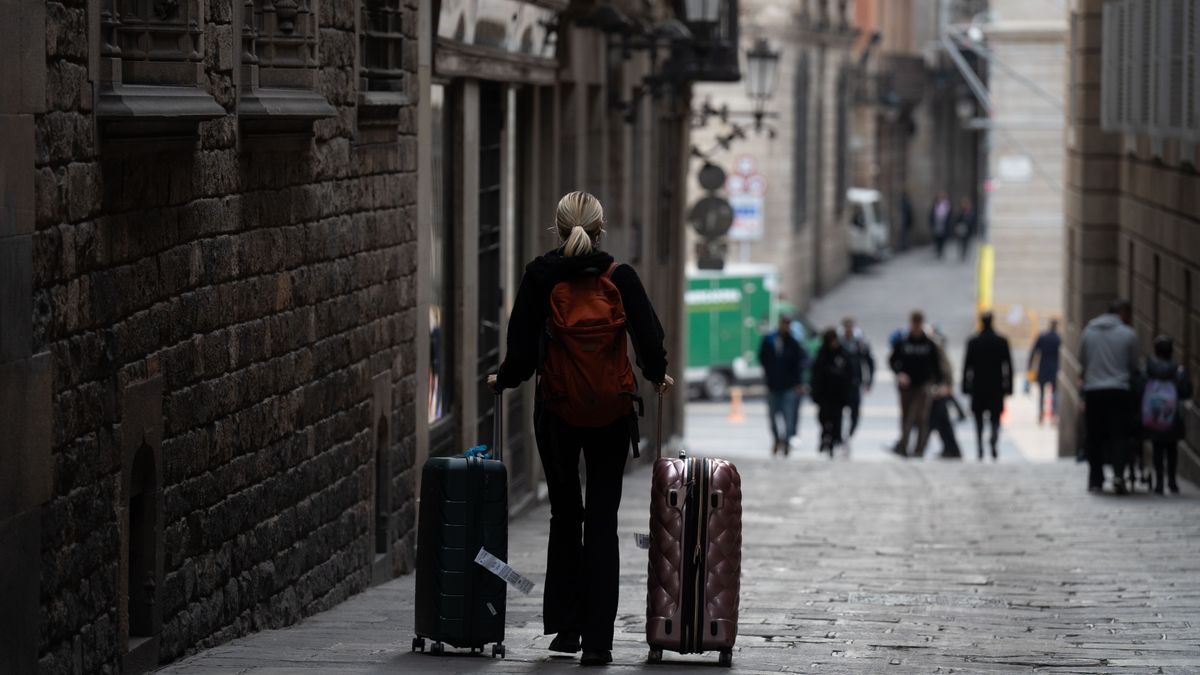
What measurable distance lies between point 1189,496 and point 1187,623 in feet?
28.0

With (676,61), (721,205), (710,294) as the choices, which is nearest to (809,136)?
(710,294)

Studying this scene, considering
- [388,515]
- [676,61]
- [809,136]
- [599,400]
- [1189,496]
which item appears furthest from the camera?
[809,136]

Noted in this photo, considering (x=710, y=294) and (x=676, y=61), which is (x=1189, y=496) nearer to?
(x=676, y=61)

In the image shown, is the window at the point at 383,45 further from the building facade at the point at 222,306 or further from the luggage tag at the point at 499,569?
the luggage tag at the point at 499,569

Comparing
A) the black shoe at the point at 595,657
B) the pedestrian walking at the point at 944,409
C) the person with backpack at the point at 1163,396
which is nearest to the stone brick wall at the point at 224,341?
the black shoe at the point at 595,657

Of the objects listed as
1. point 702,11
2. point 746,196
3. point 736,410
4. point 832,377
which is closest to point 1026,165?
point 746,196

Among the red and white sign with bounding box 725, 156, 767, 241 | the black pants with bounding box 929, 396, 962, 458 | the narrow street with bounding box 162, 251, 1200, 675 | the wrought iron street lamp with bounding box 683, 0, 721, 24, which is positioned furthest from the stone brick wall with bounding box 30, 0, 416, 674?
the red and white sign with bounding box 725, 156, 767, 241

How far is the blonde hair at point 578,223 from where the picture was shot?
780 cm

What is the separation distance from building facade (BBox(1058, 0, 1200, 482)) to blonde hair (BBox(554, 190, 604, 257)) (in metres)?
12.1

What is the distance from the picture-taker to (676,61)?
2394 cm

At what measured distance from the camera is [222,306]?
870cm

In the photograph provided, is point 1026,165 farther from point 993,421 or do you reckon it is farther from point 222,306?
point 222,306

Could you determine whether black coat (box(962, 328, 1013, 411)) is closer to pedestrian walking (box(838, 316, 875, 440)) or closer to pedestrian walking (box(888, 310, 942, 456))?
pedestrian walking (box(888, 310, 942, 456))

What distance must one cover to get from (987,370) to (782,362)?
2697 mm
